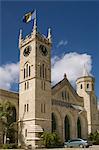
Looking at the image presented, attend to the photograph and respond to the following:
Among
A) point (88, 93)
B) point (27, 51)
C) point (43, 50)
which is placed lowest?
point (88, 93)

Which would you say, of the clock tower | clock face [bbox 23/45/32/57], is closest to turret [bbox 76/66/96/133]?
the clock tower

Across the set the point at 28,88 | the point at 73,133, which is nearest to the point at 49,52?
the point at 28,88

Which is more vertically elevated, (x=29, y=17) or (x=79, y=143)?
(x=29, y=17)

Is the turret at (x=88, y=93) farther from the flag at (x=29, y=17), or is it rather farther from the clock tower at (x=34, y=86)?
the flag at (x=29, y=17)

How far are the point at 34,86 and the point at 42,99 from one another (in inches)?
105

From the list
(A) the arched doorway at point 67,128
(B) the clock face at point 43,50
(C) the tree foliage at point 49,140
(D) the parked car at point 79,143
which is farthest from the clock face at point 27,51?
(D) the parked car at point 79,143

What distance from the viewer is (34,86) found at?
44812 mm

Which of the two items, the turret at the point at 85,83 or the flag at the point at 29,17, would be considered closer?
the flag at the point at 29,17

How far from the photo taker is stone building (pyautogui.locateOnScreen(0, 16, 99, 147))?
44.2 meters

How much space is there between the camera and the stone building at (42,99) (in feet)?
145

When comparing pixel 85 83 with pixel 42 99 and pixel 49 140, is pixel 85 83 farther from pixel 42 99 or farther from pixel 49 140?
pixel 49 140

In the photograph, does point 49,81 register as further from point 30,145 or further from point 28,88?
point 30,145

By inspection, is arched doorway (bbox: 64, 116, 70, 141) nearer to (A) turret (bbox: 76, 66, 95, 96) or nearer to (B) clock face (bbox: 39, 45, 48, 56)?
(A) turret (bbox: 76, 66, 95, 96)

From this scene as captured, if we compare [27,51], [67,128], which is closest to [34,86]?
[27,51]
